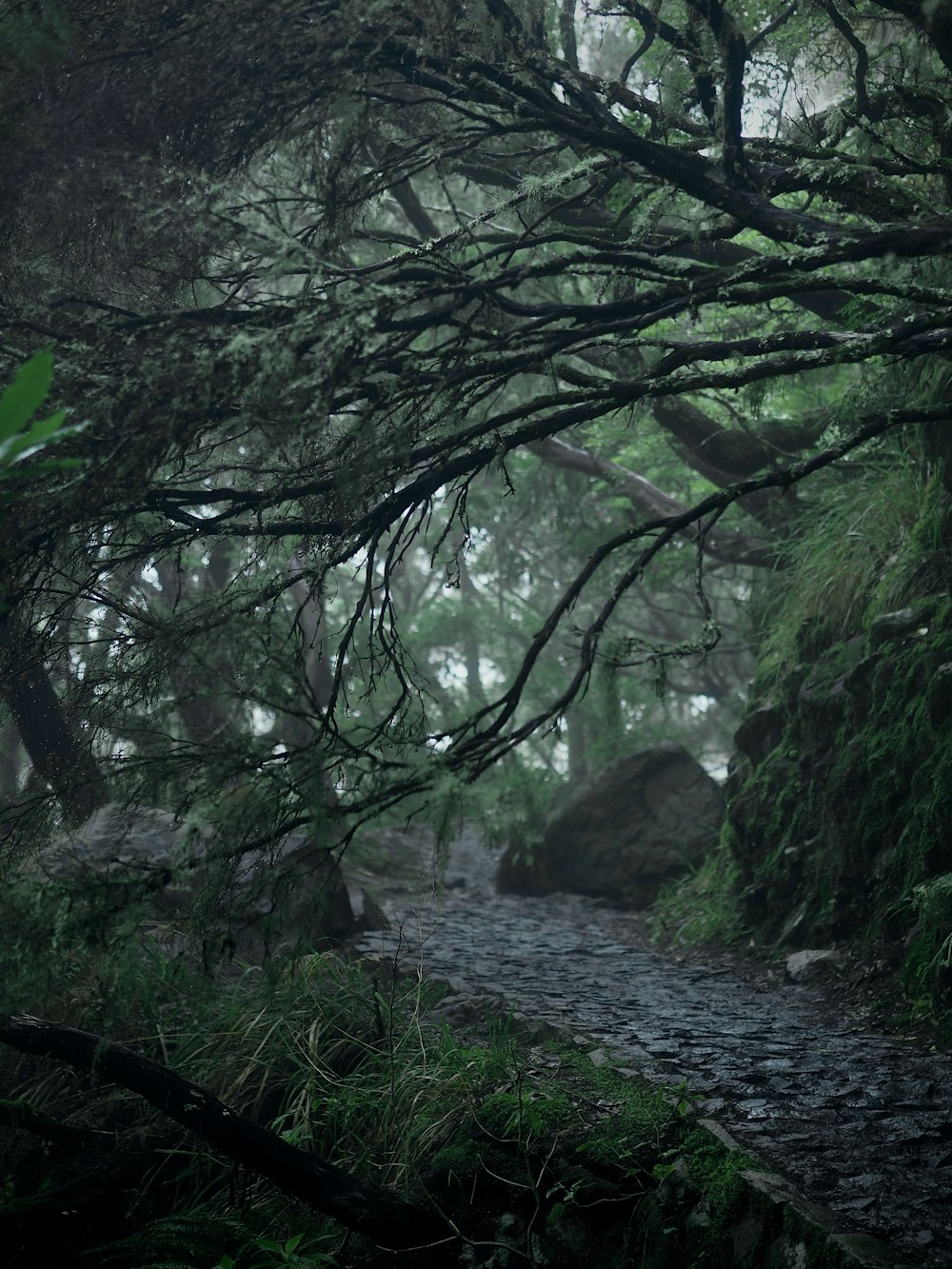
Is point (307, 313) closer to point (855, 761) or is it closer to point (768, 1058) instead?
point (768, 1058)

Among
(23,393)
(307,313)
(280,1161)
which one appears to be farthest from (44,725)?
(23,393)

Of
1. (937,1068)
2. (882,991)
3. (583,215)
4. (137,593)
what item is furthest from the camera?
(583,215)

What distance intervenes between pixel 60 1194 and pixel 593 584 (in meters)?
13.8

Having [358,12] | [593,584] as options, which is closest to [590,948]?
[358,12]

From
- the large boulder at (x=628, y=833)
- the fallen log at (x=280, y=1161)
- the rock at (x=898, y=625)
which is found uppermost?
the rock at (x=898, y=625)

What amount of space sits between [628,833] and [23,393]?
415 inches

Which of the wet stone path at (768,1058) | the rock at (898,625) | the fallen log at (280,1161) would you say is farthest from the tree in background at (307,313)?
the rock at (898,625)

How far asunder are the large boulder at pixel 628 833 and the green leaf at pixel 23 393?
966 cm

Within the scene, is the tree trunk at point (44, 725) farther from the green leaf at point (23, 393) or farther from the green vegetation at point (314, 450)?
the green leaf at point (23, 393)

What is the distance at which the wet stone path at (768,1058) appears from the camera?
353cm

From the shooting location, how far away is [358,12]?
427 cm

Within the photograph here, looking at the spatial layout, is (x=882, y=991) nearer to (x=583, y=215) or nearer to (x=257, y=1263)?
(x=257, y=1263)

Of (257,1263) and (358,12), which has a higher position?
(358,12)

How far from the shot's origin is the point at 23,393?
1682 mm
